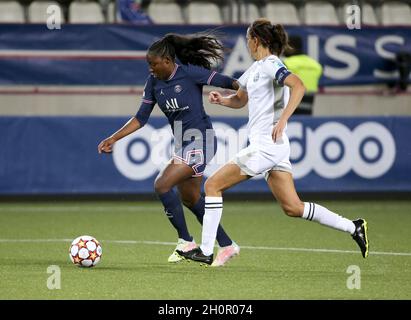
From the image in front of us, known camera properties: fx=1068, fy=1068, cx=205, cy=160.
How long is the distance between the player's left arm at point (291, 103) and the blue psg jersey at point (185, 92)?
102 centimetres

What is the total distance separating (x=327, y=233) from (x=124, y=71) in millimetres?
5150

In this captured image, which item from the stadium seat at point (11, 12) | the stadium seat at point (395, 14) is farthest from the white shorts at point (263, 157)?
the stadium seat at point (395, 14)

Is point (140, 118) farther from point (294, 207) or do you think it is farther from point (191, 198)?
point (294, 207)

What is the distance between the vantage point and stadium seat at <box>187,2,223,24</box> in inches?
670

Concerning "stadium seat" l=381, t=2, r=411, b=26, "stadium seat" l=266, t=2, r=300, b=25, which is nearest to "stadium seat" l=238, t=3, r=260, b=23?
"stadium seat" l=266, t=2, r=300, b=25

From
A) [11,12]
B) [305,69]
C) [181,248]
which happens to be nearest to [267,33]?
[181,248]

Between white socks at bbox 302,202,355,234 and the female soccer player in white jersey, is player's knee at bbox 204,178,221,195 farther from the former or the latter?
white socks at bbox 302,202,355,234

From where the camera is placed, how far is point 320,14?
17469mm

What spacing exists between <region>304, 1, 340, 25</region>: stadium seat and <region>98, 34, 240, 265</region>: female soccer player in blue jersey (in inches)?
330

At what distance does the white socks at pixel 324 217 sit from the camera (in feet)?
28.0

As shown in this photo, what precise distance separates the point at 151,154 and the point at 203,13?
3.70 metres

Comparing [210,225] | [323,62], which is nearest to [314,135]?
[323,62]

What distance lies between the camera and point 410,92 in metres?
16.2

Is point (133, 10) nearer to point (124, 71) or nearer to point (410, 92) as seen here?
point (124, 71)
